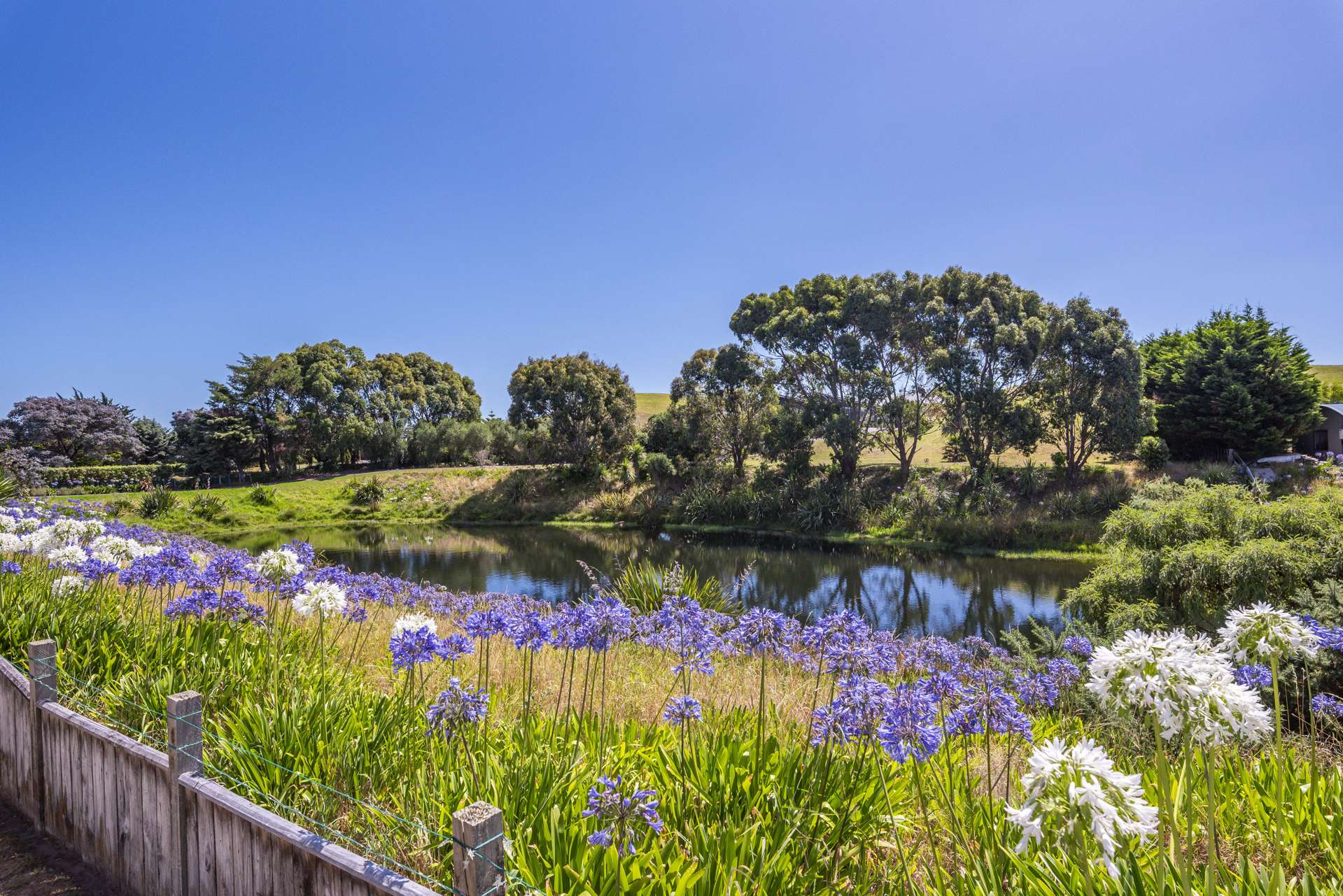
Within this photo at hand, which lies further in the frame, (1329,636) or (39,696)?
(1329,636)

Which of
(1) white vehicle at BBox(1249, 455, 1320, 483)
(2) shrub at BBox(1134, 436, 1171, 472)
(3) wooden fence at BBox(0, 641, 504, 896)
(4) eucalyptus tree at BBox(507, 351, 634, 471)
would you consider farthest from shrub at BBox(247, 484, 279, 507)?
(1) white vehicle at BBox(1249, 455, 1320, 483)

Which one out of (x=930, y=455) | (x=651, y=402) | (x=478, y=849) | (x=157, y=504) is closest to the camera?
(x=478, y=849)

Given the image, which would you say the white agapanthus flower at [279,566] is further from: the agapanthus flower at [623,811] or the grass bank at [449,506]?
the grass bank at [449,506]

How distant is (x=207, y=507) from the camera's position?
99.7 ft

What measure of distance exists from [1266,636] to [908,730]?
1395 mm

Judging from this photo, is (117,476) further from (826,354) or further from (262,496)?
(826,354)

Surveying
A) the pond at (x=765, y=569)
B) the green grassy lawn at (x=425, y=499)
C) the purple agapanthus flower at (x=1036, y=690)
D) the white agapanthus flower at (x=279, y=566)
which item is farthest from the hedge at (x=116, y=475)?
the purple agapanthus flower at (x=1036, y=690)

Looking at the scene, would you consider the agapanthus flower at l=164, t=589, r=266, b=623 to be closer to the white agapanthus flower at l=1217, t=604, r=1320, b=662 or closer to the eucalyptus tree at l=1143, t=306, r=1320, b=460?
the white agapanthus flower at l=1217, t=604, r=1320, b=662

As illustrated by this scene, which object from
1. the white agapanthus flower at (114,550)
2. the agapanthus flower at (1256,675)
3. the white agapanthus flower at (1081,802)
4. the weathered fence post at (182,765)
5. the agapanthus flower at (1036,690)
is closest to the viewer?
the white agapanthus flower at (1081,802)

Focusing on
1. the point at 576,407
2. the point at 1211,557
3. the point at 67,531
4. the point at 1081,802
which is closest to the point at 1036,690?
the point at 1081,802

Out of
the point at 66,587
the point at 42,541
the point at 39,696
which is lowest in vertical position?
the point at 39,696

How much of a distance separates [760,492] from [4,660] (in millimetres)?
27608

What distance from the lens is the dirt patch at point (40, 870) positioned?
376 cm

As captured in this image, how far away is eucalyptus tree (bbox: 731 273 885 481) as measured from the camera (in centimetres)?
2919
